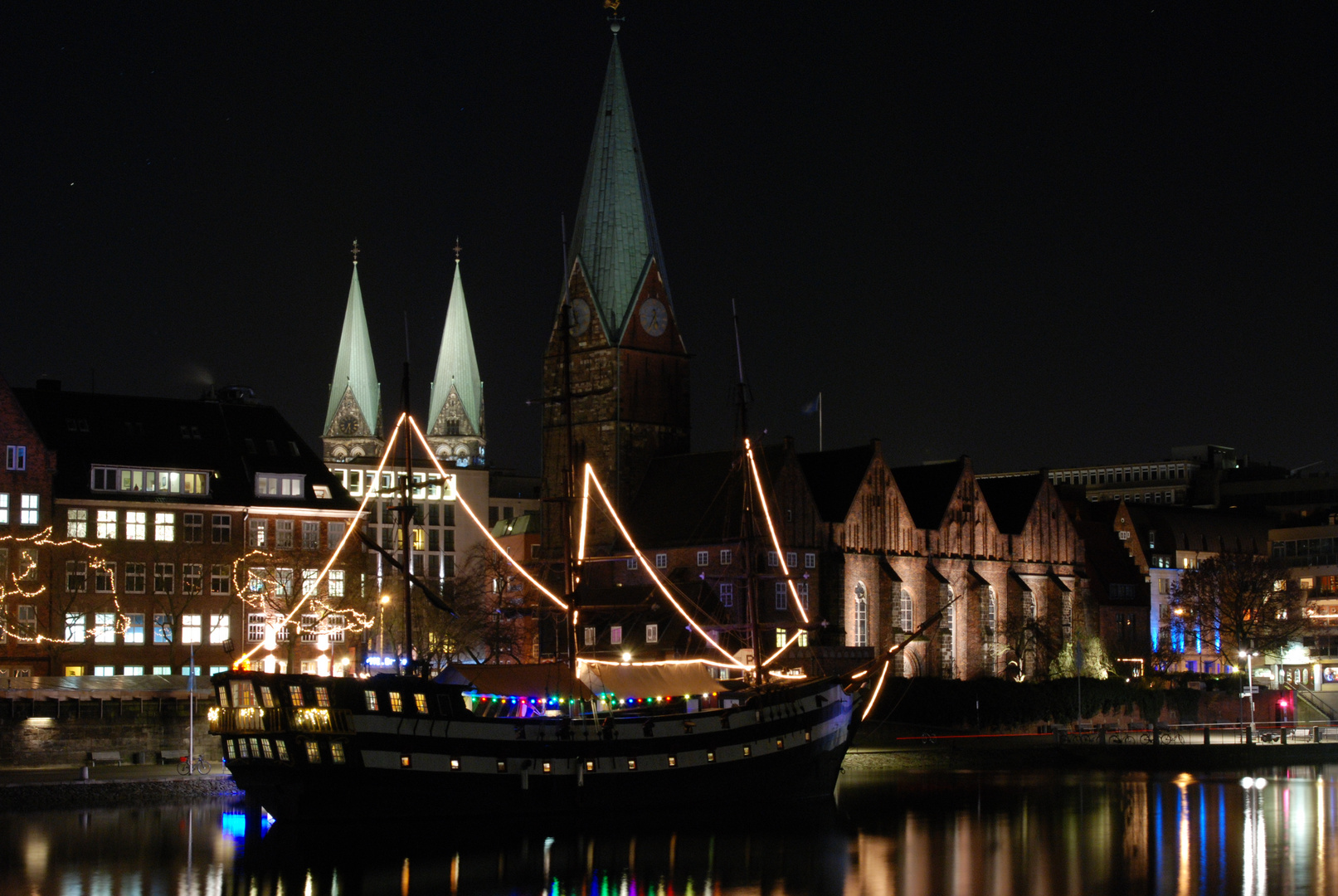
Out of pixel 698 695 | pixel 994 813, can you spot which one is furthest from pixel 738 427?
pixel 994 813

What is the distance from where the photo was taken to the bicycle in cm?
7406

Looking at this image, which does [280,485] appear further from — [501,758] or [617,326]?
[501,758]

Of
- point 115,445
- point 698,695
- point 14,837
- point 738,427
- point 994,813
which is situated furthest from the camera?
point 115,445

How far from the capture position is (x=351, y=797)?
67125 mm

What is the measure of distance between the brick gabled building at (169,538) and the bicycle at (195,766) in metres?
12.5

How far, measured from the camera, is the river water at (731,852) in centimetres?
5459

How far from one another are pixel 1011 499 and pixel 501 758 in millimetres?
74039

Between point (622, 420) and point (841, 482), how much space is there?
14.2m

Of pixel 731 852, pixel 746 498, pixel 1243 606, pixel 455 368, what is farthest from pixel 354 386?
pixel 731 852

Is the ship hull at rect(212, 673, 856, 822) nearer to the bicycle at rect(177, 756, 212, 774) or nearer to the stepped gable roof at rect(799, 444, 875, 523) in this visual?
the bicycle at rect(177, 756, 212, 774)

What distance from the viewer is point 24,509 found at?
90.2 m

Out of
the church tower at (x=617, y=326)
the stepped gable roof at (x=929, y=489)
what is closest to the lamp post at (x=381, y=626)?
the church tower at (x=617, y=326)

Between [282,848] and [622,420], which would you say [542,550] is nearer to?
[622,420]

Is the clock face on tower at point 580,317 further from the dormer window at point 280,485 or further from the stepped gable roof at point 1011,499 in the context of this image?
the dormer window at point 280,485
